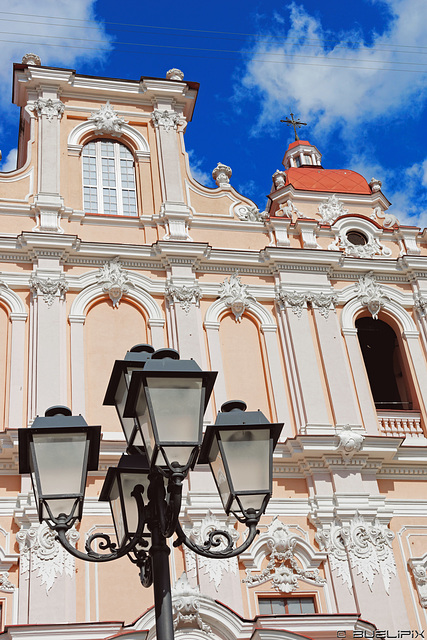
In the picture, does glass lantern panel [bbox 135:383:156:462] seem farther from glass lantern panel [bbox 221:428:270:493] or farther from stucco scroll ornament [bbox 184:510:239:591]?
stucco scroll ornament [bbox 184:510:239:591]

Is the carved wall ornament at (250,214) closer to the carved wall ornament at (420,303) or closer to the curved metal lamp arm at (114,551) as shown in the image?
the carved wall ornament at (420,303)

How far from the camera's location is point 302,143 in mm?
29031

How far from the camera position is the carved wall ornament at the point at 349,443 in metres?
16.2

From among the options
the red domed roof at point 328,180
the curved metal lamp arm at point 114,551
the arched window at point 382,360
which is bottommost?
the curved metal lamp arm at point 114,551

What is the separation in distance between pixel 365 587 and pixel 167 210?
9.16 m

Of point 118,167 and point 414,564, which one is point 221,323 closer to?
point 118,167

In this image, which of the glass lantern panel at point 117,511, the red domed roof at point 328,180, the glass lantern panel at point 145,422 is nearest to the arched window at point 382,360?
the red domed roof at point 328,180

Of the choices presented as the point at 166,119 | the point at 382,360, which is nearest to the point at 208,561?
the point at 382,360

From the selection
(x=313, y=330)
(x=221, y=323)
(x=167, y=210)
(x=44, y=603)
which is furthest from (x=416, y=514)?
(x=167, y=210)

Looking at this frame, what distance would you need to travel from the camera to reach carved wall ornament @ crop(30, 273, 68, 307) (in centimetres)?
1747

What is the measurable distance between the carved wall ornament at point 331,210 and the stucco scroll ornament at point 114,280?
220 inches

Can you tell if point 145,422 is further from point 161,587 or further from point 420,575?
point 420,575

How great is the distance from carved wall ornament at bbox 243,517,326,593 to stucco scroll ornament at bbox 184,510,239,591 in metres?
0.47

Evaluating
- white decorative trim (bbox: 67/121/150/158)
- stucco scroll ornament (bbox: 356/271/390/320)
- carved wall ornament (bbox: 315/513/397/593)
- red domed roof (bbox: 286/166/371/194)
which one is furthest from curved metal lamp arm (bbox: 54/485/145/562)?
red domed roof (bbox: 286/166/371/194)
